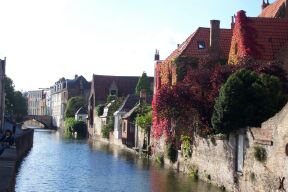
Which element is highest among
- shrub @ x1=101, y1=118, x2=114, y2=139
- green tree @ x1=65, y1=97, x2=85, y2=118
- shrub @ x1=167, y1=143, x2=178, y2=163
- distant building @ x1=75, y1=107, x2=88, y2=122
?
green tree @ x1=65, y1=97, x2=85, y2=118

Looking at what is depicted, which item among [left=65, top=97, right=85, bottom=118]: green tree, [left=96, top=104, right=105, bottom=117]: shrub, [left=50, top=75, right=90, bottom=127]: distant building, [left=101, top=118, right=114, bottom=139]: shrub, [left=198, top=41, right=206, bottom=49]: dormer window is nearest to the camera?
[left=198, top=41, right=206, bottom=49]: dormer window

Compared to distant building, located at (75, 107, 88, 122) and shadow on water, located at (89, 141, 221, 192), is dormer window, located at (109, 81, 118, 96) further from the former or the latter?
shadow on water, located at (89, 141, 221, 192)

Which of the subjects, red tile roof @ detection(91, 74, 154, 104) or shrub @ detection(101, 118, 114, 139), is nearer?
shrub @ detection(101, 118, 114, 139)

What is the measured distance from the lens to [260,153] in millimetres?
21344

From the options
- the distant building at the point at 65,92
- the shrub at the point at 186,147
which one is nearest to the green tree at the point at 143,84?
the distant building at the point at 65,92

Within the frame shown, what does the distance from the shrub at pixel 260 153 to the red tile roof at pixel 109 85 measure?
6811 cm

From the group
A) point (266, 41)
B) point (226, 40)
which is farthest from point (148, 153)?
point (266, 41)

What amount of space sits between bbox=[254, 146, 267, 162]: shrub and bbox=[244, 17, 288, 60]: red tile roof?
1224cm

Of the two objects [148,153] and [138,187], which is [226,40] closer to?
[148,153]

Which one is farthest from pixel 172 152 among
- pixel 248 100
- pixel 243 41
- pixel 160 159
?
pixel 248 100

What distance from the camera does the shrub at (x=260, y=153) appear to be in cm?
2101

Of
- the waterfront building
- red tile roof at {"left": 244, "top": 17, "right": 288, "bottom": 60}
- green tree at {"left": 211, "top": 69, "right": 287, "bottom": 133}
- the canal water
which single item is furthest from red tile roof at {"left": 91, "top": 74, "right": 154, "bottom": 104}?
green tree at {"left": 211, "top": 69, "right": 287, "bottom": 133}

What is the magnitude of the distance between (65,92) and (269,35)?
341ft

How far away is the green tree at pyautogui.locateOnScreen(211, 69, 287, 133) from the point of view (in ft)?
79.3
